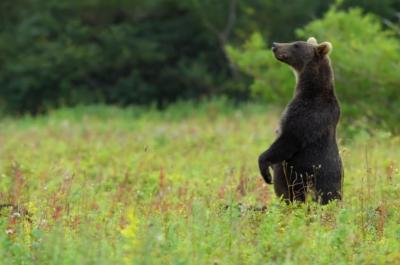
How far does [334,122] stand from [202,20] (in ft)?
66.2

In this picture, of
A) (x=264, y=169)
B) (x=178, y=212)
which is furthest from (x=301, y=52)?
(x=178, y=212)

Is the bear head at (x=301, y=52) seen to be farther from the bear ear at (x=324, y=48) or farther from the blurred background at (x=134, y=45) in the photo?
the blurred background at (x=134, y=45)

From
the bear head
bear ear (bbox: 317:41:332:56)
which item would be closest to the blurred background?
the bear head

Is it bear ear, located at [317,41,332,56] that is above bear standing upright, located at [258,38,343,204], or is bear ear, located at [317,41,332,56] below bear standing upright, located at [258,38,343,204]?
above

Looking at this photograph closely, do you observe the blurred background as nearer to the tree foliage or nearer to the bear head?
the tree foliage

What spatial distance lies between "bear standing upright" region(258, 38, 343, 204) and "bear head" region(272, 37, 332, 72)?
1.66 ft

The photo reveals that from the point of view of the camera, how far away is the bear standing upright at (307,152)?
24.6 ft

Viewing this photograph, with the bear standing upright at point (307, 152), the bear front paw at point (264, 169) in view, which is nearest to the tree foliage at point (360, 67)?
the bear standing upright at point (307, 152)

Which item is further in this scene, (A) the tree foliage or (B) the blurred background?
(B) the blurred background

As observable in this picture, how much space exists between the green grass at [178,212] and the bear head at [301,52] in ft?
2.93

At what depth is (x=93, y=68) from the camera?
89.2 ft

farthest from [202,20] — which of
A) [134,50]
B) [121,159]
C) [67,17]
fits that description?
[121,159]

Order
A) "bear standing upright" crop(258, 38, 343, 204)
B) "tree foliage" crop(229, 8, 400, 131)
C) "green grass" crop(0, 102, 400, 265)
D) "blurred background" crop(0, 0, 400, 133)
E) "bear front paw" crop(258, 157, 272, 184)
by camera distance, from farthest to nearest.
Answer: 1. "blurred background" crop(0, 0, 400, 133)
2. "tree foliage" crop(229, 8, 400, 131)
3. "bear front paw" crop(258, 157, 272, 184)
4. "bear standing upright" crop(258, 38, 343, 204)
5. "green grass" crop(0, 102, 400, 265)

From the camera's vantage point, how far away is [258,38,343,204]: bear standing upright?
7.50 meters
